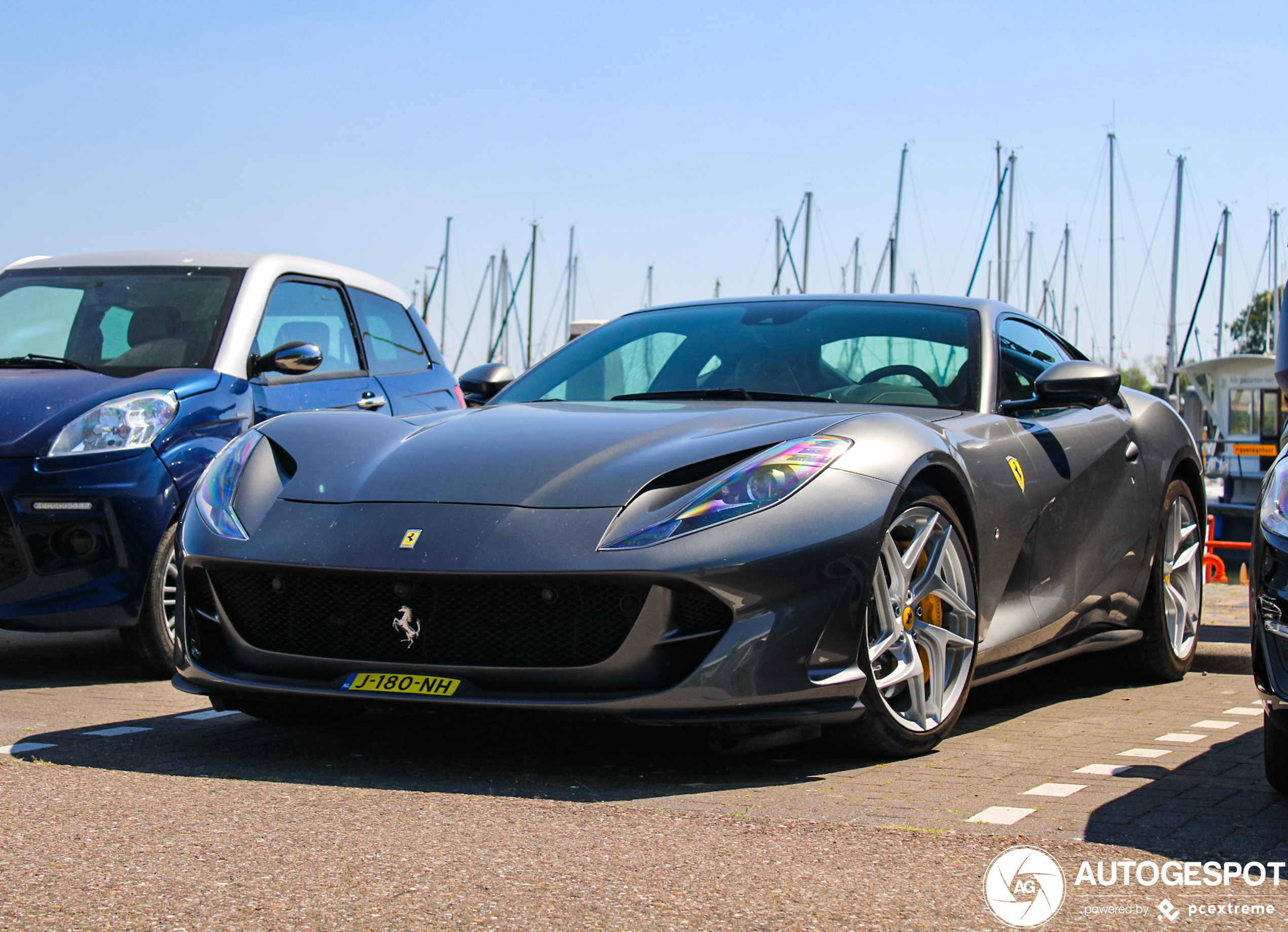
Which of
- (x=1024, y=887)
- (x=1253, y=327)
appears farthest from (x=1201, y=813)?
(x=1253, y=327)

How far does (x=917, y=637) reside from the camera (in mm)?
4395

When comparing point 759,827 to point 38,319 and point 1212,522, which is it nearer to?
point 38,319

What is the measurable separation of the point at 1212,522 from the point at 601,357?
2406cm

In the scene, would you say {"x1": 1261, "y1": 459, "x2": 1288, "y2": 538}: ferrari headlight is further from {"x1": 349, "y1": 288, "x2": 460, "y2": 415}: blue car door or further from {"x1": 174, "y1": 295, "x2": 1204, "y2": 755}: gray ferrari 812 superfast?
{"x1": 349, "y1": 288, "x2": 460, "y2": 415}: blue car door

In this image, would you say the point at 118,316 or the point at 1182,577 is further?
the point at 118,316

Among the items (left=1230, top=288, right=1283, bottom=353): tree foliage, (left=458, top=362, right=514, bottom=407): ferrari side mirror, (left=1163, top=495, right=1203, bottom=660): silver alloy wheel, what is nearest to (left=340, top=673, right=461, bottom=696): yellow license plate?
(left=458, top=362, right=514, bottom=407): ferrari side mirror

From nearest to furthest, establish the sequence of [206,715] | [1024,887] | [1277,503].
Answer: [1024,887]
[1277,503]
[206,715]

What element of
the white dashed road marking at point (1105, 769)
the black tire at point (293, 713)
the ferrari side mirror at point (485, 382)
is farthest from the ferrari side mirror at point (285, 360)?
the white dashed road marking at point (1105, 769)

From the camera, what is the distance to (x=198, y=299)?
266 inches

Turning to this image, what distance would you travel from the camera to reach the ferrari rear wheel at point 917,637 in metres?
4.14

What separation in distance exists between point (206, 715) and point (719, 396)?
6.20 ft

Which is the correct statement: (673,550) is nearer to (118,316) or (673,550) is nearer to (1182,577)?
(1182,577)

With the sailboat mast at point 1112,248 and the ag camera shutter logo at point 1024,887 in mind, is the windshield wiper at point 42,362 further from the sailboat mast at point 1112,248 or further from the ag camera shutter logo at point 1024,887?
the sailboat mast at point 1112,248

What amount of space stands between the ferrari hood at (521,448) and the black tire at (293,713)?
64 cm
